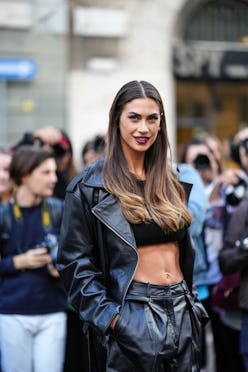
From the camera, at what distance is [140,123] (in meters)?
3.06

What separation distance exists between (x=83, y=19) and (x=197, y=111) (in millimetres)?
3049

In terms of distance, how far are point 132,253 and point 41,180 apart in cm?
164

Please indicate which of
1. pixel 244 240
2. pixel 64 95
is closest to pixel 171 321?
pixel 244 240

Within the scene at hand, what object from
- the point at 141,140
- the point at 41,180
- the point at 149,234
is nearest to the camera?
the point at 149,234

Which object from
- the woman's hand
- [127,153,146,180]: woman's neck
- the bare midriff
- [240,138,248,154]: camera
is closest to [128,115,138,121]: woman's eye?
[127,153,146,180]: woman's neck

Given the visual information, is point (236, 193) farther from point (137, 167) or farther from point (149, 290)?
point (149, 290)

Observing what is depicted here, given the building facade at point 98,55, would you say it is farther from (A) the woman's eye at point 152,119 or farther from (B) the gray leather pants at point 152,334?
(B) the gray leather pants at point 152,334

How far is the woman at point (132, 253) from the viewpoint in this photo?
2.87 metres

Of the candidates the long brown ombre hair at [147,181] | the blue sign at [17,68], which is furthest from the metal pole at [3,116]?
the long brown ombre hair at [147,181]

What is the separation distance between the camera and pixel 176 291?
3.01 meters

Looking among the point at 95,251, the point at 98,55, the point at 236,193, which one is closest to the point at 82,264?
the point at 95,251

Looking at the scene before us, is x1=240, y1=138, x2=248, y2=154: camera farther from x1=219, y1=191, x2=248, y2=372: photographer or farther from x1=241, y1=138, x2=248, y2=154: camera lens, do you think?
x1=219, y1=191, x2=248, y2=372: photographer

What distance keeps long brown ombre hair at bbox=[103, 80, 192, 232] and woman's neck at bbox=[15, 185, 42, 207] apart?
1.36m

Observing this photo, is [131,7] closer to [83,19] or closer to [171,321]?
[83,19]
